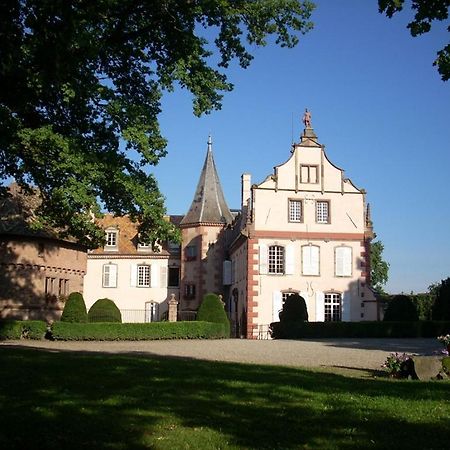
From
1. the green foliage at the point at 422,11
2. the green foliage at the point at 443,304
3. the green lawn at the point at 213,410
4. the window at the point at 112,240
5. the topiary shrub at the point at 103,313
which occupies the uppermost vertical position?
the window at the point at 112,240

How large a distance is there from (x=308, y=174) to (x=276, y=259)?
592 centimetres

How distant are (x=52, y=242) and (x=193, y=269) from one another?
14.8 metres

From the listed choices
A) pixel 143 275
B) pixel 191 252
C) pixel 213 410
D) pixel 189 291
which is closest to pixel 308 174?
pixel 191 252

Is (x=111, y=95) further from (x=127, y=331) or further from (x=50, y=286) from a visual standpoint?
(x=50, y=286)

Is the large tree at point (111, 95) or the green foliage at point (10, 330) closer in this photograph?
the large tree at point (111, 95)

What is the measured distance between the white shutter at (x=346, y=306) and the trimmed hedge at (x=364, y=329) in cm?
549

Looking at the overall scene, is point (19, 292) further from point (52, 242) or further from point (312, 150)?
point (312, 150)

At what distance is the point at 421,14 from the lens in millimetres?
8250

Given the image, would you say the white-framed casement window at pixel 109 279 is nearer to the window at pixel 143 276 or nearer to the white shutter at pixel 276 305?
the window at pixel 143 276

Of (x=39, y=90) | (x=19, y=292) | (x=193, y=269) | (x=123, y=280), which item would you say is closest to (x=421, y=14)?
(x=39, y=90)

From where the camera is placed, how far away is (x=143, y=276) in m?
49.9

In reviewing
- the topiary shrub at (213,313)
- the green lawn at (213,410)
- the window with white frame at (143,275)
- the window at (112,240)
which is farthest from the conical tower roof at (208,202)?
the green lawn at (213,410)

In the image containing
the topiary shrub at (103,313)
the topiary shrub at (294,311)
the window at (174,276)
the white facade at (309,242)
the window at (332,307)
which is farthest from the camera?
the window at (174,276)

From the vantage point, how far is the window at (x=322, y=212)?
129ft
